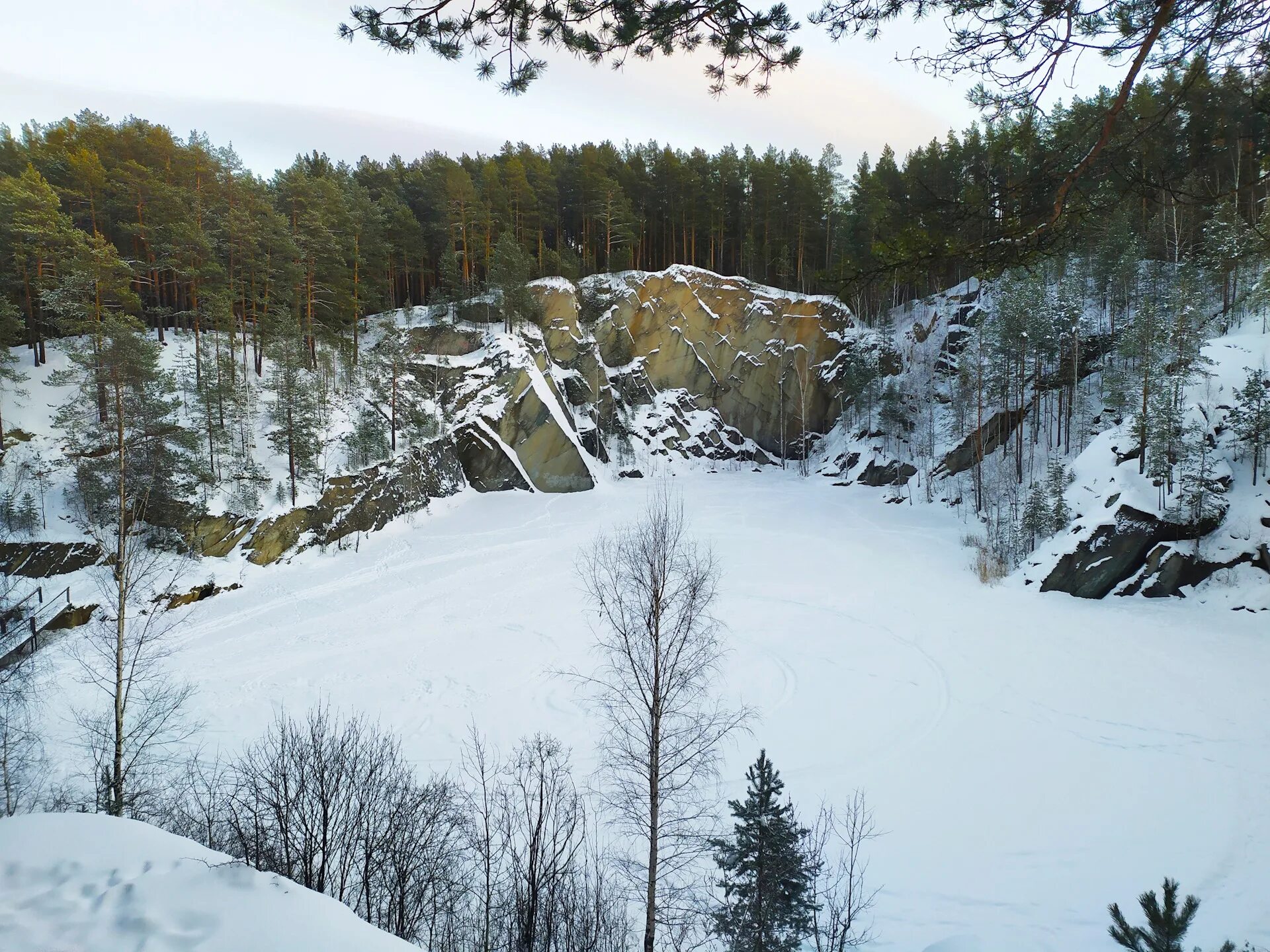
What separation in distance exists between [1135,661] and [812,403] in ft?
104

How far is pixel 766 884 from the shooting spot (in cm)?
642

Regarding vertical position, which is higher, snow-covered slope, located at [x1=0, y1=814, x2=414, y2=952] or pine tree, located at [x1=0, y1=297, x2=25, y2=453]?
pine tree, located at [x1=0, y1=297, x2=25, y2=453]

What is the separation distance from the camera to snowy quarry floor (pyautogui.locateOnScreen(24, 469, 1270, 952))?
810 cm

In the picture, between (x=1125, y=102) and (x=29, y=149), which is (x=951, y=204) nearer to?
(x=1125, y=102)

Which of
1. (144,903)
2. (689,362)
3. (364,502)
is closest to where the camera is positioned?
(144,903)

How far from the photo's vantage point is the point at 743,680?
45.0ft

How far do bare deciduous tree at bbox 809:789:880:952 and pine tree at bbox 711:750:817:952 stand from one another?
0.99ft

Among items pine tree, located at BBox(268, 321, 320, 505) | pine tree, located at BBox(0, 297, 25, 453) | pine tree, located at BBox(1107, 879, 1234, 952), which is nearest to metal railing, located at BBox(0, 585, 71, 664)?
pine tree, located at BBox(268, 321, 320, 505)

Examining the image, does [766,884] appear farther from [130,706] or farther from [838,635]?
[130,706]

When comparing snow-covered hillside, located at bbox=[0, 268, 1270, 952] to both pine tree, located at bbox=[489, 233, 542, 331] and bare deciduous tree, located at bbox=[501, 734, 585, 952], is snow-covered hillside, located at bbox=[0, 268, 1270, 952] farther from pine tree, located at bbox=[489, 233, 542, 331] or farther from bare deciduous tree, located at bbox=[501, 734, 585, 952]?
pine tree, located at bbox=[489, 233, 542, 331]

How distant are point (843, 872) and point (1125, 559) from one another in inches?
616

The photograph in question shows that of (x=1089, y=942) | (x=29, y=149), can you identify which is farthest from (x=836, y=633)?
(x=29, y=149)

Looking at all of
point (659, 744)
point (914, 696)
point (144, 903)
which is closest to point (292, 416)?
point (659, 744)

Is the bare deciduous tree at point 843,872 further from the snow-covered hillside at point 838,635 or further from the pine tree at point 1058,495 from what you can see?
the pine tree at point 1058,495
